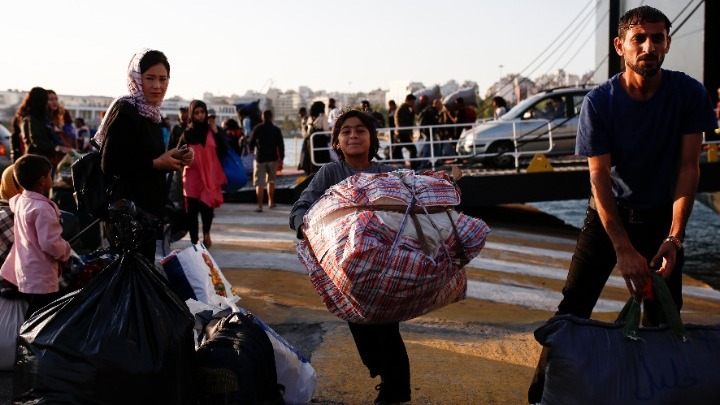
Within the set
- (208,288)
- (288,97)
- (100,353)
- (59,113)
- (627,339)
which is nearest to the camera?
(627,339)

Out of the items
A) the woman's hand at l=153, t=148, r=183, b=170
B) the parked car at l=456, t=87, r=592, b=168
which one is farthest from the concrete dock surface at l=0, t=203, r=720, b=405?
the parked car at l=456, t=87, r=592, b=168

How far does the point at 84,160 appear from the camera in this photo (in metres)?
4.23

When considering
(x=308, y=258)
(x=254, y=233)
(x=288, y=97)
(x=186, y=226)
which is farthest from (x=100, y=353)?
(x=288, y=97)

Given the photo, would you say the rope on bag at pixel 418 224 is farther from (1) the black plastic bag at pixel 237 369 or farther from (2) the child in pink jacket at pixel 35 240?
(2) the child in pink jacket at pixel 35 240

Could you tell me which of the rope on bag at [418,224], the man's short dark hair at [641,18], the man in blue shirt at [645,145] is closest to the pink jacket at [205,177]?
the rope on bag at [418,224]

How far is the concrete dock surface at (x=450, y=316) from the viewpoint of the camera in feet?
14.7

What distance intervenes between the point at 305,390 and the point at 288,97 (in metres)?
192

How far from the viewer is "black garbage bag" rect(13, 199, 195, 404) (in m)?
3.32

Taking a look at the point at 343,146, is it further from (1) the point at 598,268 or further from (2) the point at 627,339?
(2) the point at 627,339

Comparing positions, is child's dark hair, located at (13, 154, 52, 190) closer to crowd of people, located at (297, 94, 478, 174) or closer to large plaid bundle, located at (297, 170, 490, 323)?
large plaid bundle, located at (297, 170, 490, 323)

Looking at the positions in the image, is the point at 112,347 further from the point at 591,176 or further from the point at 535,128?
the point at 535,128

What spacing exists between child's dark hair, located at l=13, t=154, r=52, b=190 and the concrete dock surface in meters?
1.10

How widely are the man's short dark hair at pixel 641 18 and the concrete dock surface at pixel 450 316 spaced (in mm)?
1917

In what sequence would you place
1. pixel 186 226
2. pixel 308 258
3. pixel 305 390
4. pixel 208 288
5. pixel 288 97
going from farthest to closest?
pixel 288 97, pixel 186 226, pixel 208 288, pixel 305 390, pixel 308 258
